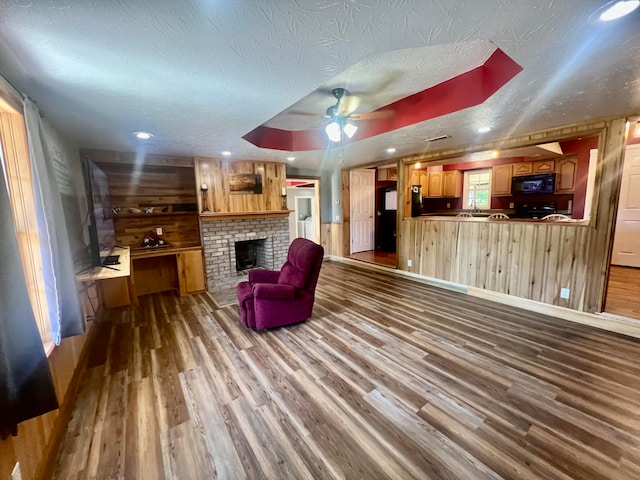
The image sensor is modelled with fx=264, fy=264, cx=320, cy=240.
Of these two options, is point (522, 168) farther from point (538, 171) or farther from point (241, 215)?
point (241, 215)

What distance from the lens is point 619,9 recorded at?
3.78 feet

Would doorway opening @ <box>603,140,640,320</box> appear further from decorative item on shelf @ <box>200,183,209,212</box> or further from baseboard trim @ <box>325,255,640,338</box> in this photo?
decorative item on shelf @ <box>200,183,209,212</box>

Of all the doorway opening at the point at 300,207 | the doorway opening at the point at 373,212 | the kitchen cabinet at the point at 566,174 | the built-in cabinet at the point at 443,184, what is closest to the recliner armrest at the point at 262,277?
the doorway opening at the point at 373,212

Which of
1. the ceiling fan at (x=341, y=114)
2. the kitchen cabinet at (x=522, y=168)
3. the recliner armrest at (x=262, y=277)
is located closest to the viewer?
the ceiling fan at (x=341, y=114)

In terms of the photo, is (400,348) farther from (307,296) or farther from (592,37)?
(592,37)

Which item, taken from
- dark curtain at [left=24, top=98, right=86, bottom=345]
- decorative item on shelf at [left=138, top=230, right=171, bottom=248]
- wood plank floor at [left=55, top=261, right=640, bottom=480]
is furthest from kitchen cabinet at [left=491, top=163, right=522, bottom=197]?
dark curtain at [left=24, top=98, right=86, bottom=345]

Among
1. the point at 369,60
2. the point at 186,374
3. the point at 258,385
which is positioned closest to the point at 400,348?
the point at 258,385

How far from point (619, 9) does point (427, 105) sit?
151 cm

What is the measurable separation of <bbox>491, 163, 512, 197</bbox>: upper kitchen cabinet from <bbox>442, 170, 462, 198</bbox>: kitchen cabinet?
3.18 ft

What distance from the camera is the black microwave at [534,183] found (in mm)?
5473

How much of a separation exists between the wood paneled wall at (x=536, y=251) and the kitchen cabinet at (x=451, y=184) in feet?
10.9

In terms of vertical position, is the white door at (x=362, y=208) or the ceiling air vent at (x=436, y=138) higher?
the ceiling air vent at (x=436, y=138)

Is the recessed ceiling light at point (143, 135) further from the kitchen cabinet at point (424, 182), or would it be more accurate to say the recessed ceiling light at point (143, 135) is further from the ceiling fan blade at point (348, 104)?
the kitchen cabinet at point (424, 182)

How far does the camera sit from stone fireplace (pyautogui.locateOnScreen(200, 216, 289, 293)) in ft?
14.8
